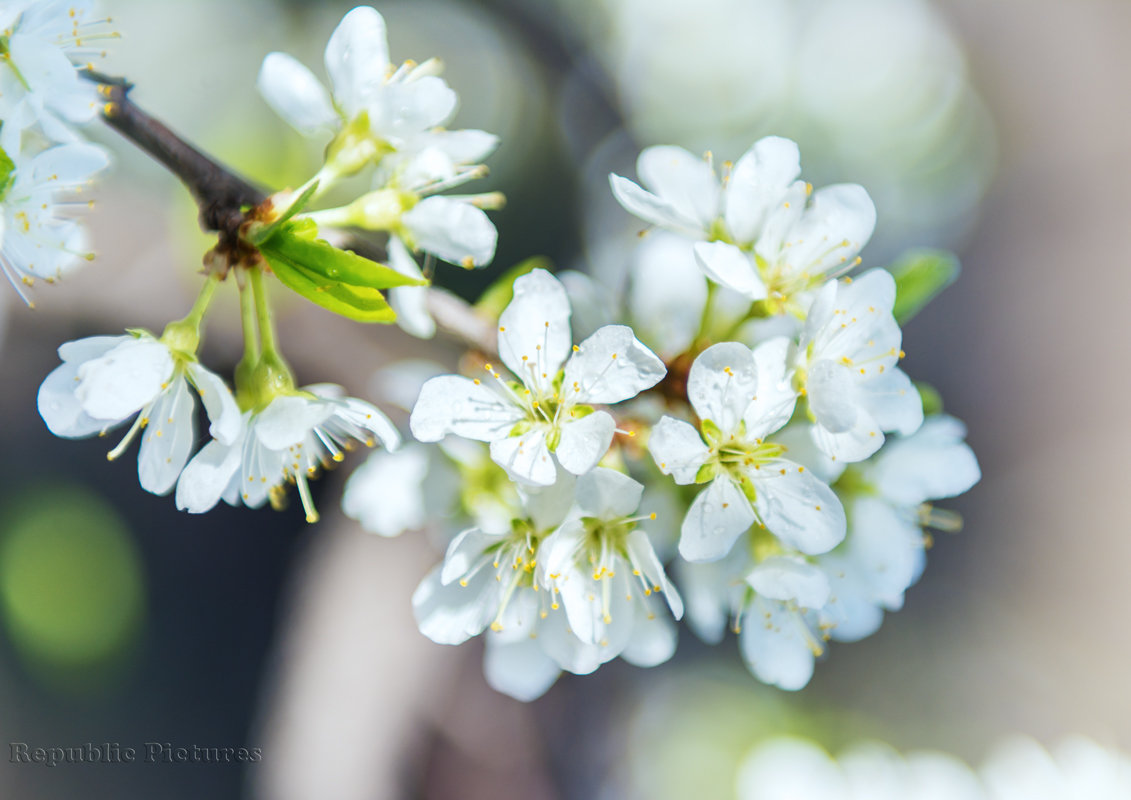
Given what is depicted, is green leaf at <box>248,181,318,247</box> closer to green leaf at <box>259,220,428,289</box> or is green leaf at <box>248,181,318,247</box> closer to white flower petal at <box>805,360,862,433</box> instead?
green leaf at <box>259,220,428,289</box>

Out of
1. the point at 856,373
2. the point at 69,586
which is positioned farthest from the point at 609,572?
the point at 69,586

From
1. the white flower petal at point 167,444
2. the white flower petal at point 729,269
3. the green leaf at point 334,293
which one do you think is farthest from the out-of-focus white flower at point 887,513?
the white flower petal at point 167,444

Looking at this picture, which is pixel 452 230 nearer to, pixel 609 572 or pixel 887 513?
pixel 609 572

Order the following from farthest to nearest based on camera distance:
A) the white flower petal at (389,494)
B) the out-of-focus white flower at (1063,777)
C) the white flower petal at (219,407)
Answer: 1. the out-of-focus white flower at (1063,777)
2. the white flower petal at (389,494)
3. the white flower petal at (219,407)

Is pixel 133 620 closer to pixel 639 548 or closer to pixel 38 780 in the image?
pixel 38 780

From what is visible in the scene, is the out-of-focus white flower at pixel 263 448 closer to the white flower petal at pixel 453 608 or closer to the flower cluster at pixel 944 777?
the white flower petal at pixel 453 608

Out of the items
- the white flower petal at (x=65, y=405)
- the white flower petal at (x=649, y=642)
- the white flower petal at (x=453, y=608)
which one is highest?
the white flower petal at (x=65, y=405)
